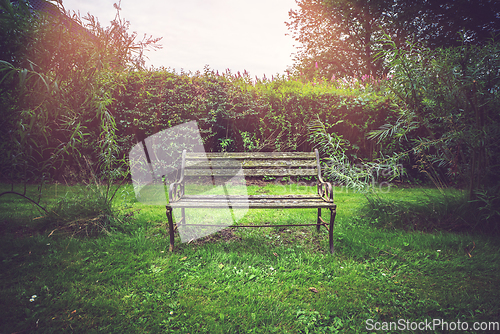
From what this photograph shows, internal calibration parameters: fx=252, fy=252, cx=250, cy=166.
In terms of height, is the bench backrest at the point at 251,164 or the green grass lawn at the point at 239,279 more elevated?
the bench backrest at the point at 251,164

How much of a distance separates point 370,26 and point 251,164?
20.5 m

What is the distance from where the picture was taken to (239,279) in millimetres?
2510

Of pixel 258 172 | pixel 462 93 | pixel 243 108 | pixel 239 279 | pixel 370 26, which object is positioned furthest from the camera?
pixel 370 26

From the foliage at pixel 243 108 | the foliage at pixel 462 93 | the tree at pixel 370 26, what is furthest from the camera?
the tree at pixel 370 26

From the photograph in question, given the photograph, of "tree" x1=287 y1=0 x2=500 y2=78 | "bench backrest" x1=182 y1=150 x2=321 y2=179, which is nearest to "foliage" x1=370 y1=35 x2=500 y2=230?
"bench backrest" x1=182 y1=150 x2=321 y2=179

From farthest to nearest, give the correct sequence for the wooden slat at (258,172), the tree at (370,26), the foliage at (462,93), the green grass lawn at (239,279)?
the tree at (370,26) < the wooden slat at (258,172) < the foliage at (462,93) < the green grass lawn at (239,279)

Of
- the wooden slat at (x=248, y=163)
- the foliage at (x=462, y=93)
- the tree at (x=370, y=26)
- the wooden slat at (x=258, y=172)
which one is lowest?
the wooden slat at (x=258, y=172)

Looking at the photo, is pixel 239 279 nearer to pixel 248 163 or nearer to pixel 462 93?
pixel 248 163

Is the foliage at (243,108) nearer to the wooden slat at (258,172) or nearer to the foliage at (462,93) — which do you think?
the wooden slat at (258,172)

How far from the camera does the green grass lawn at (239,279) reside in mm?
2004

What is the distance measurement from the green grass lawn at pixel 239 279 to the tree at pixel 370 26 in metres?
10.5

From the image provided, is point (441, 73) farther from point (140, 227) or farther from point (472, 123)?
point (140, 227)

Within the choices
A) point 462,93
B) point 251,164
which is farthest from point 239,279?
point 462,93

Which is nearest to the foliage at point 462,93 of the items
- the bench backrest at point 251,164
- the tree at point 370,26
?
the bench backrest at point 251,164
